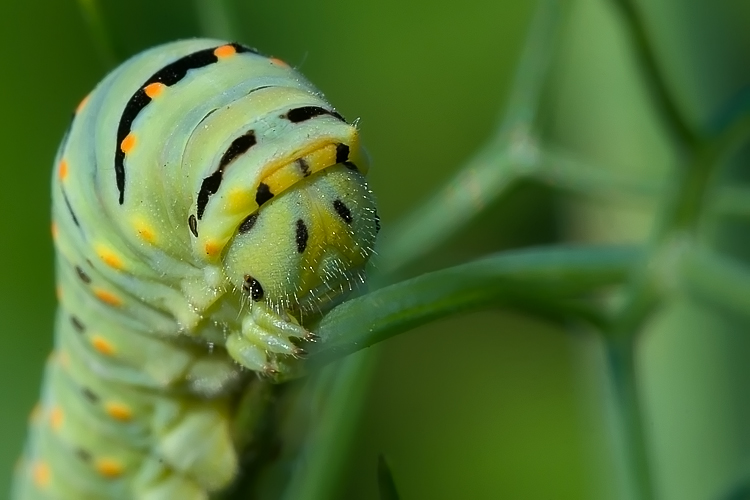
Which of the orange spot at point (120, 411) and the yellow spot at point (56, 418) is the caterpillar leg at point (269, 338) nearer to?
the orange spot at point (120, 411)

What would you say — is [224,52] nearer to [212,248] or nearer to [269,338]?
[212,248]

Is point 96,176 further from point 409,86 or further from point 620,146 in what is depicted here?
point 409,86

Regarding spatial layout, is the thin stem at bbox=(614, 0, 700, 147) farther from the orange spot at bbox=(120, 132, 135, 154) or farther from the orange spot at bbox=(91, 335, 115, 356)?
the orange spot at bbox=(91, 335, 115, 356)

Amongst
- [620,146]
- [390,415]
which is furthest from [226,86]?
[390,415]

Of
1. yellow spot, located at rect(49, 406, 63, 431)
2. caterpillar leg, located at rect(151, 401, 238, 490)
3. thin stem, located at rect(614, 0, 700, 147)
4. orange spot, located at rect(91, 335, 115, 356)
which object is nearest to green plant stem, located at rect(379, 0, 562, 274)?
thin stem, located at rect(614, 0, 700, 147)

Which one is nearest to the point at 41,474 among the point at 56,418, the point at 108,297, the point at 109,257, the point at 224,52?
the point at 56,418

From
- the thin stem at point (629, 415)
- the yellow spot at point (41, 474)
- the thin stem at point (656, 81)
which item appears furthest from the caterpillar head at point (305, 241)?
the yellow spot at point (41, 474)
